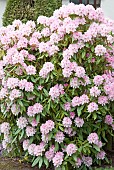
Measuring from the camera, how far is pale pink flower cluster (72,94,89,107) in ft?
11.9

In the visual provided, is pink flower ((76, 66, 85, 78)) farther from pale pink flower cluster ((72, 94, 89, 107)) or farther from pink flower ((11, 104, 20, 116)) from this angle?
pink flower ((11, 104, 20, 116))

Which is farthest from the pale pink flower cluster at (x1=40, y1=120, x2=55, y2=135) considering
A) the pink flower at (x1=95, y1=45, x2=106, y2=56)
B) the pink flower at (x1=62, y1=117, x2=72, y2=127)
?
the pink flower at (x1=95, y1=45, x2=106, y2=56)

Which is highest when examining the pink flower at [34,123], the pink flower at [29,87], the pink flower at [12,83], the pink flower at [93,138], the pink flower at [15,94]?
the pink flower at [12,83]

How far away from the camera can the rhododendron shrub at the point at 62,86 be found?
366 cm

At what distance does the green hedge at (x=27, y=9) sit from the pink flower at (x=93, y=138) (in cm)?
279

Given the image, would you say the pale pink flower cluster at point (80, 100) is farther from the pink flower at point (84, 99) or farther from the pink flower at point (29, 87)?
the pink flower at point (29, 87)

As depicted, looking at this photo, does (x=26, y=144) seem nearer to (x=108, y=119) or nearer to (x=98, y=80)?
(x=108, y=119)

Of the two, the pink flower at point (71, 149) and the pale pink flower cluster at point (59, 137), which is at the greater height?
the pale pink flower cluster at point (59, 137)

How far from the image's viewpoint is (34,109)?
367cm

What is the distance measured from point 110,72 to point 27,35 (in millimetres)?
940

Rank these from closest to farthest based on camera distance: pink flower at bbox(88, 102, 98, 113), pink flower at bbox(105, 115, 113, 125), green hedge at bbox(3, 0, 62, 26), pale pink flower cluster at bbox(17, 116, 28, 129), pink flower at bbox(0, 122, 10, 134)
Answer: pink flower at bbox(88, 102, 98, 113) < pale pink flower cluster at bbox(17, 116, 28, 129) < pink flower at bbox(105, 115, 113, 125) < pink flower at bbox(0, 122, 10, 134) < green hedge at bbox(3, 0, 62, 26)

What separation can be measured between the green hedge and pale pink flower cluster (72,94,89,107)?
264cm

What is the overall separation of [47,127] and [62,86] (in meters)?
0.42

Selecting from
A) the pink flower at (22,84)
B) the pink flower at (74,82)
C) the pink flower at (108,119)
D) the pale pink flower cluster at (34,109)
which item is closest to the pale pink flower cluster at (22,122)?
the pale pink flower cluster at (34,109)
